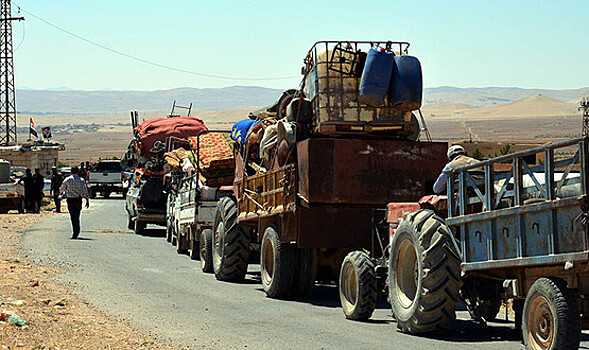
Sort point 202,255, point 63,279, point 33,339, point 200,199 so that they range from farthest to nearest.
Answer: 1. point 200,199
2. point 202,255
3. point 63,279
4. point 33,339

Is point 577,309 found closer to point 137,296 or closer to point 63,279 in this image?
point 137,296

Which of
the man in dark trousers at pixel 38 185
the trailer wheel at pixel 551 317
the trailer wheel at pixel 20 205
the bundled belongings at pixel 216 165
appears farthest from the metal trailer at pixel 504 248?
the trailer wheel at pixel 20 205

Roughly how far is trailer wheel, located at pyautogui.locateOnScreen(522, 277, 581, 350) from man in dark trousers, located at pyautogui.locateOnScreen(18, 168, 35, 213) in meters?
29.7

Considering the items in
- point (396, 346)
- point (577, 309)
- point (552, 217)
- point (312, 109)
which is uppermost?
point (312, 109)

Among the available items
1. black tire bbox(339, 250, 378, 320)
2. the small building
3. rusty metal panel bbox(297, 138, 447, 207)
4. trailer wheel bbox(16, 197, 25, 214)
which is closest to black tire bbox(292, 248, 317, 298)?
rusty metal panel bbox(297, 138, 447, 207)

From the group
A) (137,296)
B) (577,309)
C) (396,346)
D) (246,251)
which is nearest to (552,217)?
(577,309)

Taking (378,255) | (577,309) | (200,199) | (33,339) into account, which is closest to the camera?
(577,309)

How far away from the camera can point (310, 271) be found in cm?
1338

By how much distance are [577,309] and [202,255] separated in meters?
11.5

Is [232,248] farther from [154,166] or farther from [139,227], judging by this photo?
[139,227]

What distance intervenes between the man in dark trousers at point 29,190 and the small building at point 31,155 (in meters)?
22.5

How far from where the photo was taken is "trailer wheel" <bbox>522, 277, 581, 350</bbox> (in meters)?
7.06

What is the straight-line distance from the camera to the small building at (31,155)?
189 ft

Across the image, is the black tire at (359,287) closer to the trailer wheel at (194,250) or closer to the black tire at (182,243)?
the trailer wheel at (194,250)
